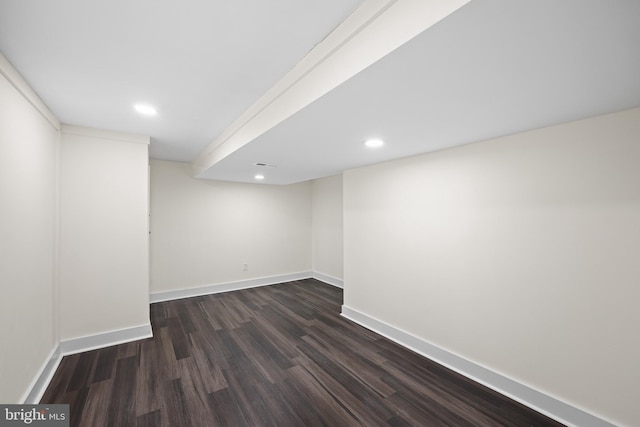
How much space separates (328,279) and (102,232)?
387 cm

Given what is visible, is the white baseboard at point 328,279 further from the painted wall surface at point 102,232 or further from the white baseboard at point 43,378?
the white baseboard at point 43,378

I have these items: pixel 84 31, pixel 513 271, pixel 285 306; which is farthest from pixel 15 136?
pixel 513 271

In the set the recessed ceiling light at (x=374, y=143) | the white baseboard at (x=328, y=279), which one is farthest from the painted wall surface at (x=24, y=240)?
the white baseboard at (x=328, y=279)

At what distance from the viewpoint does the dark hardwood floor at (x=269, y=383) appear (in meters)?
1.76

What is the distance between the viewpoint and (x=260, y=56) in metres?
1.37

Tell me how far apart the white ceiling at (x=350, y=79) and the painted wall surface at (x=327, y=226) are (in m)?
3.06

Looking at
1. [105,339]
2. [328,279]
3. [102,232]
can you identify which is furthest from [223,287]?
[102,232]

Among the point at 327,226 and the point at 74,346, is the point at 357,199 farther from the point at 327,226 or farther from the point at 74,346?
the point at 74,346

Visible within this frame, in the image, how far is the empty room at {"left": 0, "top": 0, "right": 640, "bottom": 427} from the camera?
106 cm

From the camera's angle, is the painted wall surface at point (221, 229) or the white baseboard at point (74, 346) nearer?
the white baseboard at point (74, 346)

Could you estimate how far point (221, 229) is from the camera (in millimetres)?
4660

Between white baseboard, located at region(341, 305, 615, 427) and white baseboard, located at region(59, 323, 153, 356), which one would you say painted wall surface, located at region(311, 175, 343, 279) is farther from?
white baseboard, located at region(59, 323, 153, 356)

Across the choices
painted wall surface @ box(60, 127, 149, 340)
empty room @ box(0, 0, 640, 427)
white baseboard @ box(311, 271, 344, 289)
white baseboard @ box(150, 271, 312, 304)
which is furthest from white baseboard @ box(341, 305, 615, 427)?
painted wall surface @ box(60, 127, 149, 340)

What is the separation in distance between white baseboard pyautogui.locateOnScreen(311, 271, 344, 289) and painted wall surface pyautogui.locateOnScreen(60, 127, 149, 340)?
10.7 ft
